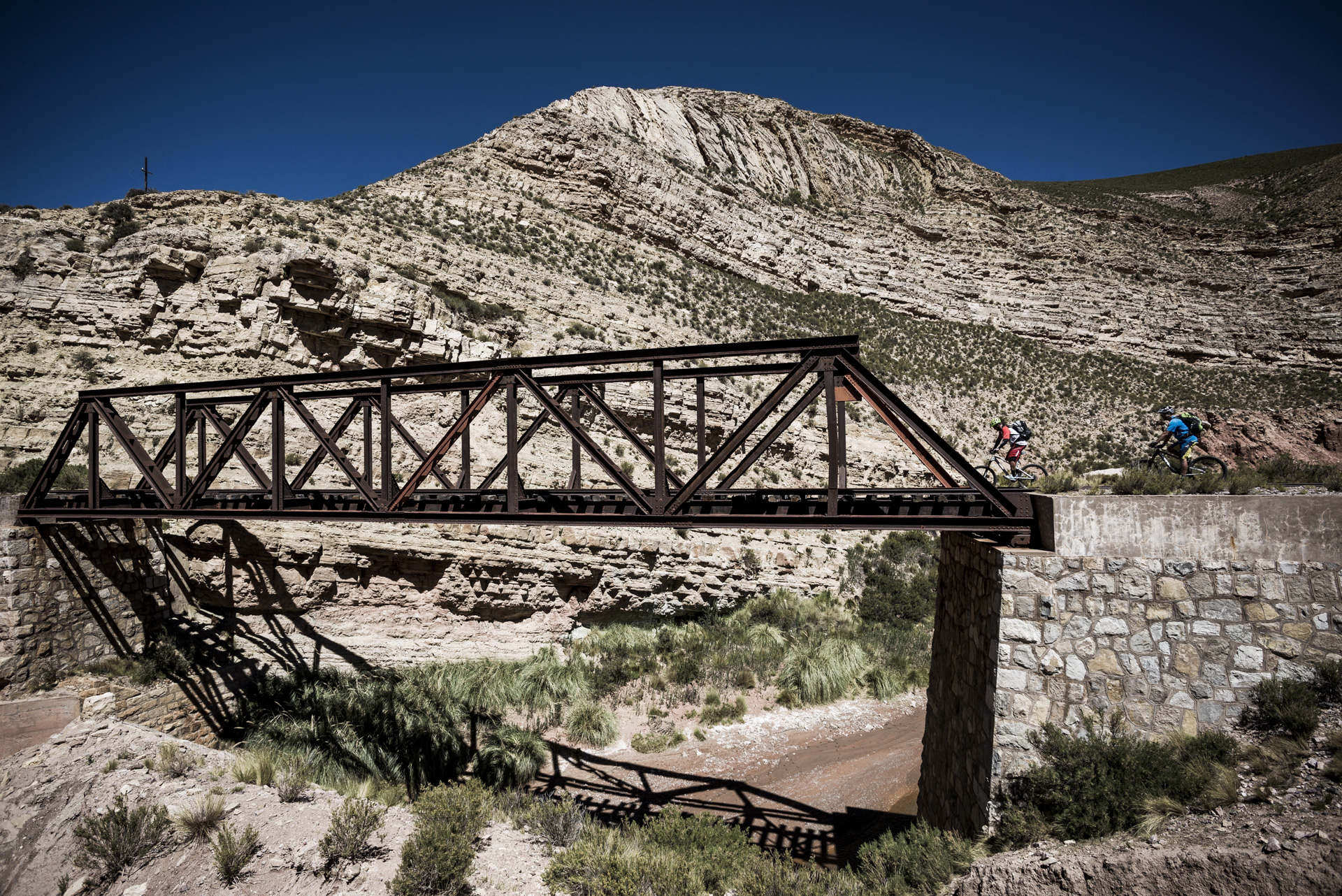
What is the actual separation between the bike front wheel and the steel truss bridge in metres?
5.47

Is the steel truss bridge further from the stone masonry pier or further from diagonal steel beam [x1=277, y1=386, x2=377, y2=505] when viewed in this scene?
the stone masonry pier

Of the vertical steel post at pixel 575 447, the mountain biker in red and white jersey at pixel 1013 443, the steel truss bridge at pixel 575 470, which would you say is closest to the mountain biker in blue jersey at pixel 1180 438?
the mountain biker in red and white jersey at pixel 1013 443

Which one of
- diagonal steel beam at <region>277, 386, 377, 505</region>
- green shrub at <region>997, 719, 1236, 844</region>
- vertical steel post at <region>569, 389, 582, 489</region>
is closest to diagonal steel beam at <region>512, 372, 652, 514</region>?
vertical steel post at <region>569, 389, 582, 489</region>

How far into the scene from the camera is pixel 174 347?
17484 millimetres

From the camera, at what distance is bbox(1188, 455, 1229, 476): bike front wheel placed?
432 inches

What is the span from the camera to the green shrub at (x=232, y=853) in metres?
6.66

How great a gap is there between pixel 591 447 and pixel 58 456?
10.4 m

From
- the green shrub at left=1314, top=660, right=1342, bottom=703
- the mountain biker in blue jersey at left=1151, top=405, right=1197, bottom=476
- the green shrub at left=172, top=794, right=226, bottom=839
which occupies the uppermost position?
the mountain biker in blue jersey at left=1151, top=405, right=1197, bottom=476

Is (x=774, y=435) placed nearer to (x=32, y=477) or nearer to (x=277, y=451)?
(x=277, y=451)

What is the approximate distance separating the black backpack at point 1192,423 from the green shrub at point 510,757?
1362cm

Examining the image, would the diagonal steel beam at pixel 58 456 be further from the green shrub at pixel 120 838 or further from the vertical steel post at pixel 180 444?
the green shrub at pixel 120 838

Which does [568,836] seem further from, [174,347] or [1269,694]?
[174,347]

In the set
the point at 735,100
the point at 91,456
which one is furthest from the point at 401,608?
the point at 735,100

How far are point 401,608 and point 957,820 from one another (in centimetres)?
1245
